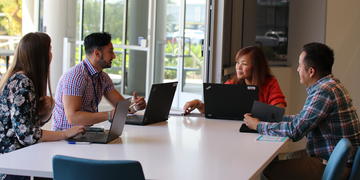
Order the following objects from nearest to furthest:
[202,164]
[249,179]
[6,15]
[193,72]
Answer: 1. [249,179]
2. [202,164]
3. [193,72]
4. [6,15]

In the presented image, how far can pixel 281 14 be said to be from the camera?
6.71 metres

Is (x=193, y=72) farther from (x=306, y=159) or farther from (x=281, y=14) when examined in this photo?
(x=306, y=159)

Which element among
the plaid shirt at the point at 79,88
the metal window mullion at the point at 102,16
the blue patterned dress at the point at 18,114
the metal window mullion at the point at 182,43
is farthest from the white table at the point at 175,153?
the metal window mullion at the point at 102,16

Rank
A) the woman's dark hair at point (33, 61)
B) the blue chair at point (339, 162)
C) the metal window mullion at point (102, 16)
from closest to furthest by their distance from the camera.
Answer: the blue chair at point (339, 162), the woman's dark hair at point (33, 61), the metal window mullion at point (102, 16)

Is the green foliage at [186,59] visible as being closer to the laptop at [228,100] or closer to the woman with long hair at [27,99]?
the laptop at [228,100]

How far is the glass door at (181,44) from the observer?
7.09 metres

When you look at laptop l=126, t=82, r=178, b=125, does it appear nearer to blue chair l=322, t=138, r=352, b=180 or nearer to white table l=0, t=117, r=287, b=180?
white table l=0, t=117, r=287, b=180

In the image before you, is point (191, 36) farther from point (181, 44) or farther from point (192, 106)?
point (192, 106)

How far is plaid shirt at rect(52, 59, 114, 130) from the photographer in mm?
3580

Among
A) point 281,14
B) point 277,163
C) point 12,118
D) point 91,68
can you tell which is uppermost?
point 281,14

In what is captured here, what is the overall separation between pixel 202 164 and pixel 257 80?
187cm

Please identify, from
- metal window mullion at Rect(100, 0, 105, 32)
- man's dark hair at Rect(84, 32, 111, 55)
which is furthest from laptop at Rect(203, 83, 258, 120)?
metal window mullion at Rect(100, 0, 105, 32)

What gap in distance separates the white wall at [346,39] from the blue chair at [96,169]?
4.32m

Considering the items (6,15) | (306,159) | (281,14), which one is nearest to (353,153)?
(306,159)
